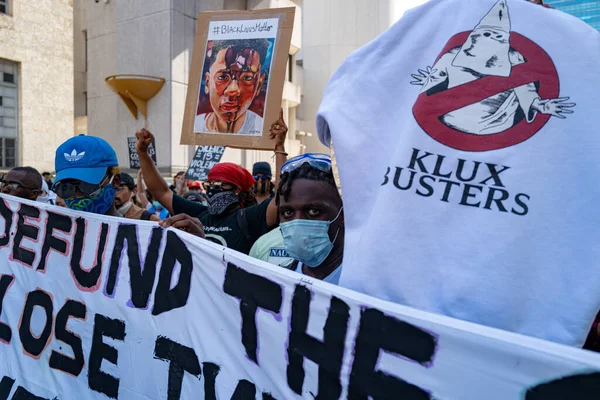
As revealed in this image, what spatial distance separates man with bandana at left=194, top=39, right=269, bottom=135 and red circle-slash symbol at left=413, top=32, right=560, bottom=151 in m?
2.28

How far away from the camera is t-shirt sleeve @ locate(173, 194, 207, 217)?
10.8 ft

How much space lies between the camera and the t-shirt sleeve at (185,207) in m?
3.28

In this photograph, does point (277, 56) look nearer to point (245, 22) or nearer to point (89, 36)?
point (245, 22)

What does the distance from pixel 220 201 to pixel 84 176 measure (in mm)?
979

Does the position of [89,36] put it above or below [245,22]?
above

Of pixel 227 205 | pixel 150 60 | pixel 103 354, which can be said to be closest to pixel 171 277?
pixel 103 354

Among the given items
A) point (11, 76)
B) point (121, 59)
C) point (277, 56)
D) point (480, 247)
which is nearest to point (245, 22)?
point (277, 56)

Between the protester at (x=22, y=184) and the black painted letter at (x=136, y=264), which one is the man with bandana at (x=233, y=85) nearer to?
the protester at (x=22, y=184)

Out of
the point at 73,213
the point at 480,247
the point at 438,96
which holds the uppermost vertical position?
the point at 438,96

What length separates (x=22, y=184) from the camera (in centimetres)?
333

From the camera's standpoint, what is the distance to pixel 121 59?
12711 millimetres

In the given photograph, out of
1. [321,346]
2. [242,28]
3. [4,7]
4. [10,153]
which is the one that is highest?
[4,7]

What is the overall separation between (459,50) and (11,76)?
18.2 metres

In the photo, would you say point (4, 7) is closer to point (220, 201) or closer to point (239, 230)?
point (220, 201)
